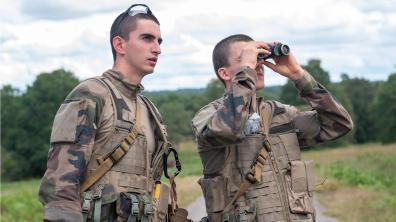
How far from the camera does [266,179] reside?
4.94 metres

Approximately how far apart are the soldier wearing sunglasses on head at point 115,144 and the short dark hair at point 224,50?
0.55 meters

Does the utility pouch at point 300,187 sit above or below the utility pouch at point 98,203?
above

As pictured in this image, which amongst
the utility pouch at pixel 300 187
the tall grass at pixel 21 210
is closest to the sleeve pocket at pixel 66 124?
the utility pouch at pixel 300 187

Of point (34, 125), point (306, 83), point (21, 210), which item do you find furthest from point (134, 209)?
point (34, 125)

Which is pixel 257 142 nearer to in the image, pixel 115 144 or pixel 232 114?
pixel 232 114

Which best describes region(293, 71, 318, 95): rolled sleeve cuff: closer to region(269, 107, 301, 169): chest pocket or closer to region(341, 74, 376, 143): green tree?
region(269, 107, 301, 169): chest pocket

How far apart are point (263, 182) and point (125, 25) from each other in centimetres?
141

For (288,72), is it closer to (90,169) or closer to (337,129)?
(337,129)

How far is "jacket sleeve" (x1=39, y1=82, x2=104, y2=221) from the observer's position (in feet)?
13.5

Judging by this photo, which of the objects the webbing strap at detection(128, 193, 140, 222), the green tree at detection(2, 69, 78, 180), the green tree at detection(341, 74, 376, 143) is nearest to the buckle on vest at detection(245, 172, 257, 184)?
the webbing strap at detection(128, 193, 140, 222)

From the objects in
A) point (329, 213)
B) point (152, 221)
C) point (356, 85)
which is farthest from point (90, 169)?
point (356, 85)

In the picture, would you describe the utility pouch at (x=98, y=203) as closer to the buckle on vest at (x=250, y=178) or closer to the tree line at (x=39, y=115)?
the buckle on vest at (x=250, y=178)

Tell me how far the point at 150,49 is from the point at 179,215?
1.20m

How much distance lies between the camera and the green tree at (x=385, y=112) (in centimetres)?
8125
